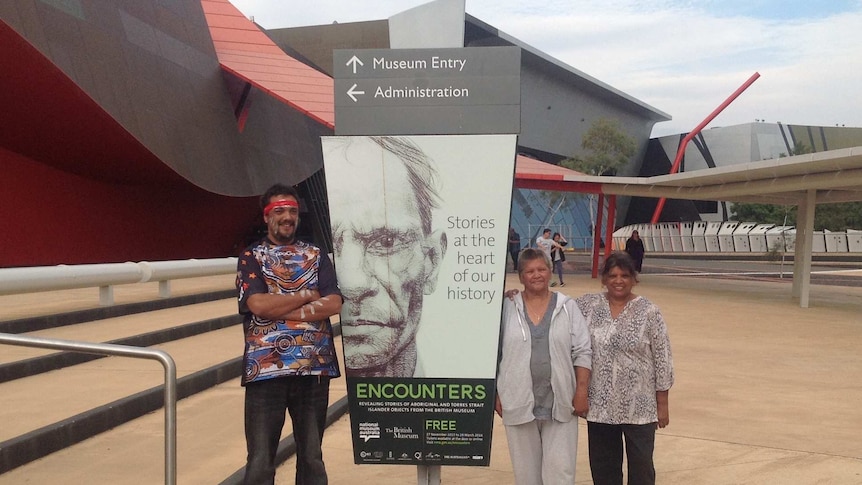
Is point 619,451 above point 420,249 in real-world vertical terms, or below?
below

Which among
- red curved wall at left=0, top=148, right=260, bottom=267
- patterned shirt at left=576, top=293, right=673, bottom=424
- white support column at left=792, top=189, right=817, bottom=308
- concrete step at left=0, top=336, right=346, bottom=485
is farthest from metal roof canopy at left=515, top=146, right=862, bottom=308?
concrete step at left=0, top=336, right=346, bottom=485

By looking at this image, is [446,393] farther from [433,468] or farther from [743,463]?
[743,463]

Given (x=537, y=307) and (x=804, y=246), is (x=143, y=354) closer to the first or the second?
(x=537, y=307)

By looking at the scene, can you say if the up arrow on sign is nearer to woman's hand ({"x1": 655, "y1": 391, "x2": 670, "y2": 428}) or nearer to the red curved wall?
woman's hand ({"x1": 655, "y1": 391, "x2": 670, "y2": 428})

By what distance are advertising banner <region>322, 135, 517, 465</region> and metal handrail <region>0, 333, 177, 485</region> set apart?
0.78 m

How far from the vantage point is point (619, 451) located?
3.61m

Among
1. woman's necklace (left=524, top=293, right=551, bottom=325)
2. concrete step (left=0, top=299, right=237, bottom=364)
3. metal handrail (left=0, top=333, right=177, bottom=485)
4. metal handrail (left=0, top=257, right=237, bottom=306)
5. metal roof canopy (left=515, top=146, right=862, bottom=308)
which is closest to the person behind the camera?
metal handrail (left=0, top=333, right=177, bottom=485)

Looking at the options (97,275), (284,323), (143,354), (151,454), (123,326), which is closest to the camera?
(143,354)

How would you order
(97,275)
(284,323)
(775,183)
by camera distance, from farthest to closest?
(775,183) → (97,275) → (284,323)

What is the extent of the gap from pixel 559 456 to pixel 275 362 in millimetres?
1355

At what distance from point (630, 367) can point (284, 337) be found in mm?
1640

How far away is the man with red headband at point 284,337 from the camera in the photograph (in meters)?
3.09

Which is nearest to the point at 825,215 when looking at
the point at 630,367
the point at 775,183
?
the point at 775,183

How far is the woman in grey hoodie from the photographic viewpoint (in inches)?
129
